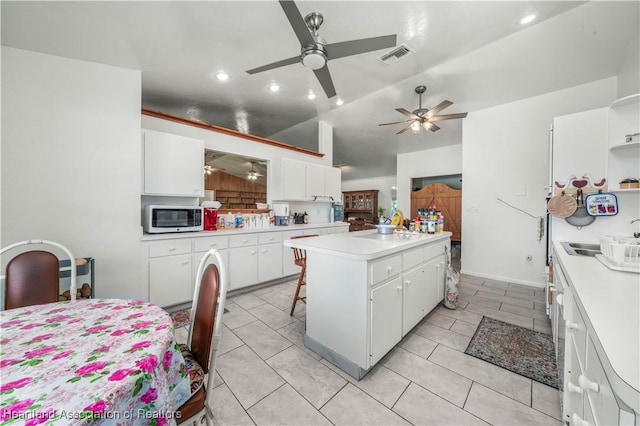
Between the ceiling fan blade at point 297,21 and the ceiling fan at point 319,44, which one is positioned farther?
the ceiling fan at point 319,44

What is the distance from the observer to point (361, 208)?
27.4 ft

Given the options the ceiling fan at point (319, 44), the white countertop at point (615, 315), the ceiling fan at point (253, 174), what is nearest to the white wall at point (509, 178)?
the white countertop at point (615, 315)

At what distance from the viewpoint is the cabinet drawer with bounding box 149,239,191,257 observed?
8.23 ft

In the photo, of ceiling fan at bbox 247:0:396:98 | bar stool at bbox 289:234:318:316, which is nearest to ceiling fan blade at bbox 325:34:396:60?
ceiling fan at bbox 247:0:396:98

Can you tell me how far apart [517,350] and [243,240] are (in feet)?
9.89

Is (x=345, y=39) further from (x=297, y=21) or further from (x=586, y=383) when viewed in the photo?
(x=586, y=383)

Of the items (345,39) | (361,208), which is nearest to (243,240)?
(345,39)

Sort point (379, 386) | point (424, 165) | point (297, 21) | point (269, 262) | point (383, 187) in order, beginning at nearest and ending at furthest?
point (379, 386) < point (297, 21) < point (269, 262) < point (424, 165) < point (383, 187)

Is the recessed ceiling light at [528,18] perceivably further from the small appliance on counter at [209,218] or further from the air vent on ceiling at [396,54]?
the small appliance on counter at [209,218]

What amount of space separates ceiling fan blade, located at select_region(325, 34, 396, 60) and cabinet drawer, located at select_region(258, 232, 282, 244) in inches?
91.9

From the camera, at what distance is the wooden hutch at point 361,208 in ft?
26.3

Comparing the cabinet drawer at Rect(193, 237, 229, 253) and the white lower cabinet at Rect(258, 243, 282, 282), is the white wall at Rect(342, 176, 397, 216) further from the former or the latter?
the cabinet drawer at Rect(193, 237, 229, 253)

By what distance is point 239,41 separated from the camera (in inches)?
91.7

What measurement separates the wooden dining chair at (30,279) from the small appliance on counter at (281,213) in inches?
104
